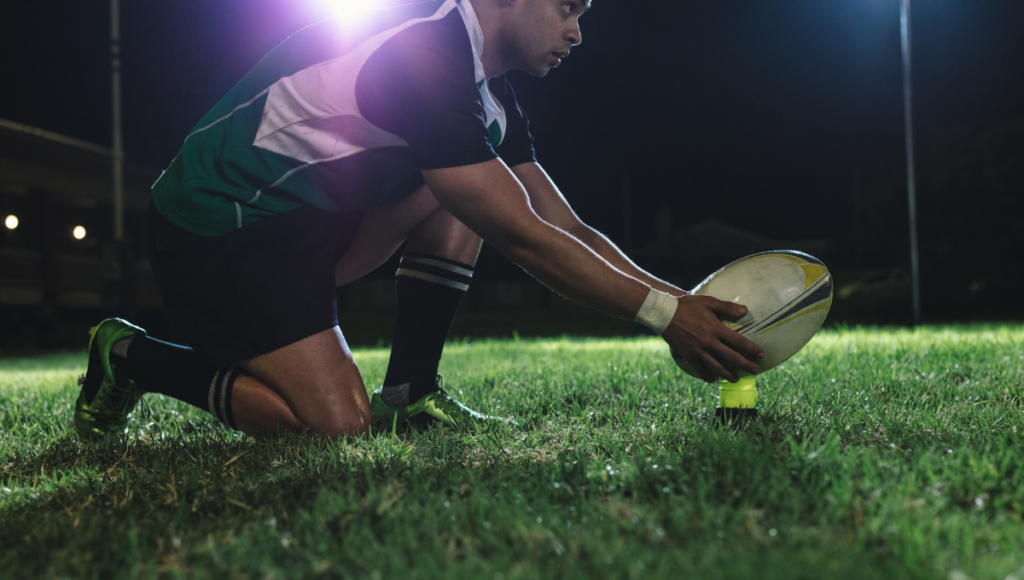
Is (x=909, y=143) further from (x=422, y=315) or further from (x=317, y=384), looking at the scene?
(x=317, y=384)

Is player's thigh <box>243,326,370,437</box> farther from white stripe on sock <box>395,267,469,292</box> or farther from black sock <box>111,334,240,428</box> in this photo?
white stripe on sock <box>395,267,469,292</box>

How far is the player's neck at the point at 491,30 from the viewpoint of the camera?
7.51 feet

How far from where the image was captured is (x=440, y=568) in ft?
3.78

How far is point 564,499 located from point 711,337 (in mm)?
688

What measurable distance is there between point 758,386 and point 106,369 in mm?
2651

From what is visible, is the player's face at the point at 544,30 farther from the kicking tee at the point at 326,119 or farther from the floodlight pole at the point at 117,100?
the floodlight pole at the point at 117,100

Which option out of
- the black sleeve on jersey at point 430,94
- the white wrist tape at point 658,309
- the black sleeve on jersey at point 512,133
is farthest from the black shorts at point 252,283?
the white wrist tape at point 658,309

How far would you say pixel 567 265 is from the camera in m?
1.97

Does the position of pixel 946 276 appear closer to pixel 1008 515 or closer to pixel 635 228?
pixel 1008 515

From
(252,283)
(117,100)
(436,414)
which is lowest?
(436,414)

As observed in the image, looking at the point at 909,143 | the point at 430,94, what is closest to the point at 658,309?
the point at 430,94

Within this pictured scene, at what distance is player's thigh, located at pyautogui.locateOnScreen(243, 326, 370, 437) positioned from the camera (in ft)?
7.50

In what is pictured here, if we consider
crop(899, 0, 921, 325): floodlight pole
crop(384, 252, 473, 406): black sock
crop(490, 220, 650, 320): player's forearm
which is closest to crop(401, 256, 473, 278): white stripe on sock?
crop(384, 252, 473, 406): black sock

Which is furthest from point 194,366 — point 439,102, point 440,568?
point 440,568
